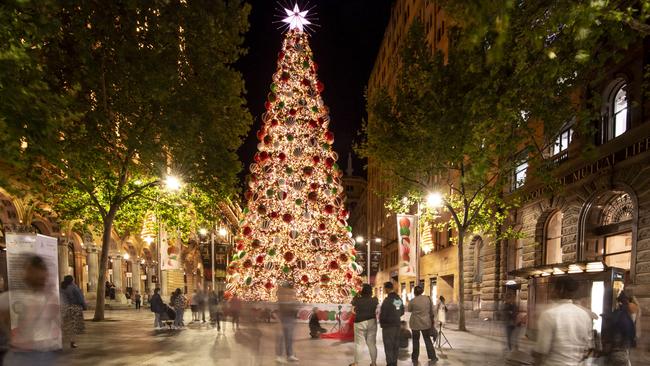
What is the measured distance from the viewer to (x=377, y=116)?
19719 mm

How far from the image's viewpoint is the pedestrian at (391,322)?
8266 millimetres

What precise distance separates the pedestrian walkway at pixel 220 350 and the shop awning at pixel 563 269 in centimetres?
255

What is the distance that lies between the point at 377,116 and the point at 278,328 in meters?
12.3

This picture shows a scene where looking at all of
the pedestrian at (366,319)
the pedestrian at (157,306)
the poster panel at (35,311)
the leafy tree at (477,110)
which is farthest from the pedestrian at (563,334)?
the pedestrian at (157,306)

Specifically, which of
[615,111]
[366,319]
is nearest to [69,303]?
[366,319]

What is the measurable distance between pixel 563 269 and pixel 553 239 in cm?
753

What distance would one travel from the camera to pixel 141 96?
16.9 metres

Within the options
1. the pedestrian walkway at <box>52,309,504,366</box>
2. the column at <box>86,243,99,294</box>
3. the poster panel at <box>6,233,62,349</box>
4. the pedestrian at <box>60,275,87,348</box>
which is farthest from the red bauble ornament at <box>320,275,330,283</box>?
the column at <box>86,243,99,294</box>

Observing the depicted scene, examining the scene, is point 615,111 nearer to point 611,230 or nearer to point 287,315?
point 611,230

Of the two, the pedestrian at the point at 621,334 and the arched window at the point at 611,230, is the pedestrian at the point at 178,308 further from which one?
the arched window at the point at 611,230

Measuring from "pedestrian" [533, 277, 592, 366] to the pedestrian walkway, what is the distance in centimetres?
538

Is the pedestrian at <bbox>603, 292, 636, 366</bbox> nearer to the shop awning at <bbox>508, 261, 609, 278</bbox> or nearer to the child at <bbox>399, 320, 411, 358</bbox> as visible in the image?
the shop awning at <bbox>508, 261, 609, 278</bbox>

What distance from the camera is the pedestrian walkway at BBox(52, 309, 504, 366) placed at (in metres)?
9.45

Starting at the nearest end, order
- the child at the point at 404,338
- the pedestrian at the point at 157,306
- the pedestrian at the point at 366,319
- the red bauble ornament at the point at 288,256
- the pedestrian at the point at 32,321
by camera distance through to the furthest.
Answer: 1. the pedestrian at the point at 32,321
2. the pedestrian at the point at 366,319
3. the child at the point at 404,338
4. the pedestrian at the point at 157,306
5. the red bauble ornament at the point at 288,256
